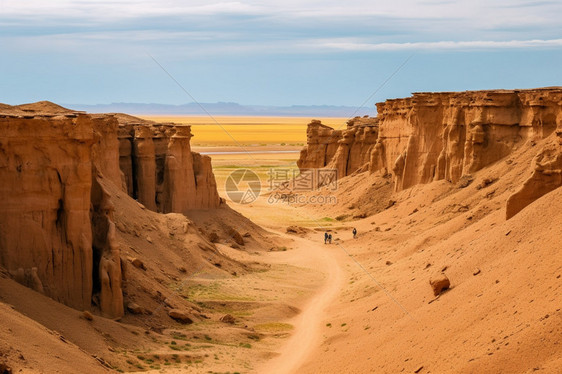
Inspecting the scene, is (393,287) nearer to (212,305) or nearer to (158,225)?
(212,305)

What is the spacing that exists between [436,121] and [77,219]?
35456 millimetres

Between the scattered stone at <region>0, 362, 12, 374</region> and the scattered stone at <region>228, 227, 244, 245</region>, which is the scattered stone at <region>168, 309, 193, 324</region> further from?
the scattered stone at <region>228, 227, 244, 245</region>

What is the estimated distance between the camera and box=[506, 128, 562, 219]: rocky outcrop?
26969mm

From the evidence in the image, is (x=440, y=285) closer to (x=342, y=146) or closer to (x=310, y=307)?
(x=310, y=307)

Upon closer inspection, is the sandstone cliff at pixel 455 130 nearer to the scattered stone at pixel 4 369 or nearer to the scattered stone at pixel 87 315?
the scattered stone at pixel 87 315

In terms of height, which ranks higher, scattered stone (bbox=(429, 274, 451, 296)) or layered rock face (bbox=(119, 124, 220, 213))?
layered rock face (bbox=(119, 124, 220, 213))

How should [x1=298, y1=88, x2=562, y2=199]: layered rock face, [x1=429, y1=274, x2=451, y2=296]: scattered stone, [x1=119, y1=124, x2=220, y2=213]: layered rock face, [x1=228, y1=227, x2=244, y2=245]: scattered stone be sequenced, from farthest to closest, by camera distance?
1. [x1=298, y1=88, x2=562, y2=199]: layered rock face
2. [x1=228, y1=227, x2=244, y2=245]: scattered stone
3. [x1=119, y1=124, x2=220, y2=213]: layered rock face
4. [x1=429, y1=274, x2=451, y2=296]: scattered stone

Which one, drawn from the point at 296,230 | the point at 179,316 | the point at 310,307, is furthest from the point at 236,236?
the point at 179,316

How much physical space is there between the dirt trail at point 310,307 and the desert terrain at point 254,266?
11 centimetres

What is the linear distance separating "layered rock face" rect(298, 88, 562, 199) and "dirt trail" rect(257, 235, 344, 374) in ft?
33.7

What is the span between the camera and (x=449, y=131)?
50.9 metres

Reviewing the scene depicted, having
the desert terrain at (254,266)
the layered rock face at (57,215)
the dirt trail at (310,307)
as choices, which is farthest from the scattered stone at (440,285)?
the layered rock face at (57,215)

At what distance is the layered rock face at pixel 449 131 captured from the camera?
44.7 metres

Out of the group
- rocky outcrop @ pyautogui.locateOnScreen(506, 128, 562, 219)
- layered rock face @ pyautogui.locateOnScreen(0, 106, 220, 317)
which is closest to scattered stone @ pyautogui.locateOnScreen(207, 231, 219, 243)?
layered rock face @ pyautogui.locateOnScreen(0, 106, 220, 317)
